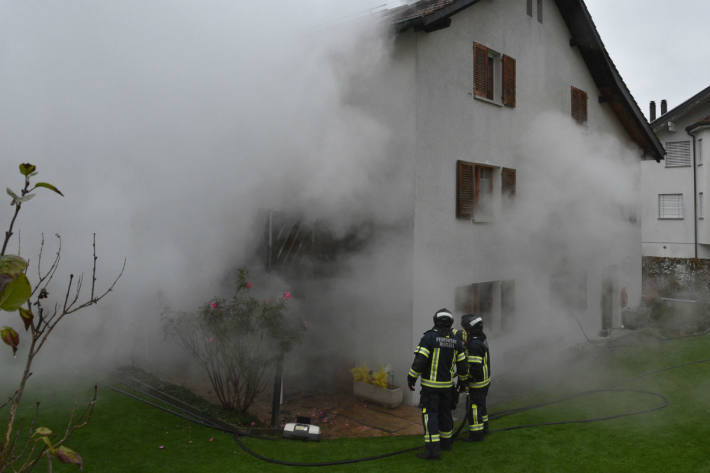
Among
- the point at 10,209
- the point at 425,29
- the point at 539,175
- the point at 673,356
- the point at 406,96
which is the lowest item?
the point at 673,356

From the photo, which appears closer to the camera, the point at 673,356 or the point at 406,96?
the point at 406,96

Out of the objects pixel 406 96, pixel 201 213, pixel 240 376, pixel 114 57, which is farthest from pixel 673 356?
pixel 114 57

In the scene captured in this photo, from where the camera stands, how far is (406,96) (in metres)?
8.20

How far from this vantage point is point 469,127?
926 cm

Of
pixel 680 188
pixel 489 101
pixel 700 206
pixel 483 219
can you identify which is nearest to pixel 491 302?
pixel 483 219

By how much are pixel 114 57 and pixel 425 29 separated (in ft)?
14.5

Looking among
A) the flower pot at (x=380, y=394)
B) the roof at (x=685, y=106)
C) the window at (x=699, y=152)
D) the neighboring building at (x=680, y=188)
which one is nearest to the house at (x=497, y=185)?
the flower pot at (x=380, y=394)

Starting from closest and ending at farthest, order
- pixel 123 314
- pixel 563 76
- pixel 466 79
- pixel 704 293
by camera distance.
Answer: pixel 123 314 → pixel 466 79 → pixel 563 76 → pixel 704 293

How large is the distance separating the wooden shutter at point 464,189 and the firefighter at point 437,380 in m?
3.63

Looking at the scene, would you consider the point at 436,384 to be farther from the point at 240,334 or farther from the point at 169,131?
the point at 169,131

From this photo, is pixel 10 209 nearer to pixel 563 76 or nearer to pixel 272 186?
pixel 272 186

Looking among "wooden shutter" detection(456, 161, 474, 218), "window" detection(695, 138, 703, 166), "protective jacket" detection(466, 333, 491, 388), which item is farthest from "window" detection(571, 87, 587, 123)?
"window" detection(695, 138, 703, 166)

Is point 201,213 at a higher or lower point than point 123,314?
higher

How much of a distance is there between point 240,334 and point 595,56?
1039 centimetres
